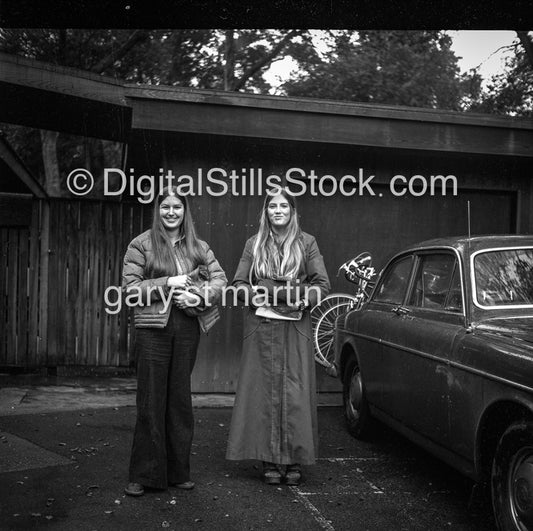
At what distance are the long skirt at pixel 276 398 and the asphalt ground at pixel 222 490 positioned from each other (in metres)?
0.28

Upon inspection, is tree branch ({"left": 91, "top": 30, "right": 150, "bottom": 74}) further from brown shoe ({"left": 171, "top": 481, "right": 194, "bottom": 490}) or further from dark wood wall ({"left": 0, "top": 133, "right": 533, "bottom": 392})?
brown shoe ({"left": 171, "top": 481, "right": 194, "bottom": 490})

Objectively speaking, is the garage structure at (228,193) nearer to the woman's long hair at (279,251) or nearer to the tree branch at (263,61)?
the woman's long hair at (279,251)

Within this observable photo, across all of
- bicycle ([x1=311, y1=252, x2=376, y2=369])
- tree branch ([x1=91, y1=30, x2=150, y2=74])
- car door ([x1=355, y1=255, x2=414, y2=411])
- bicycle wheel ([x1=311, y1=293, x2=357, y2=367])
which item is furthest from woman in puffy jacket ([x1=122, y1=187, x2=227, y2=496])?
tree branch ([x1=91, y1=30, x2=150, y2=74])

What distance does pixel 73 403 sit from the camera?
7.73 m

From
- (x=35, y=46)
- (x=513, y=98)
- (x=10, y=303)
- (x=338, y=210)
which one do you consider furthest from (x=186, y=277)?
(x=35, y=46)

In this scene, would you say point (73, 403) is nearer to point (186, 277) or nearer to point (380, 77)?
point (186, 277)

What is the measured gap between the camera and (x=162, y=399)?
4602 mm

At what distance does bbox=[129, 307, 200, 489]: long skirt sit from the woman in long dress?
0.45 m

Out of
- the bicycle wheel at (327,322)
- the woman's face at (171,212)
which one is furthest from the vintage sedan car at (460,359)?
the bicycle wheel at (327,322)

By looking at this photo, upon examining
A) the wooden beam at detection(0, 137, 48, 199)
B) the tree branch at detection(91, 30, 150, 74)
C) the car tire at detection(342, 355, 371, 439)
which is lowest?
the car tire at detection(342, 355, 371, 439)

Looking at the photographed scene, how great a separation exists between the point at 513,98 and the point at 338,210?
1244 cm

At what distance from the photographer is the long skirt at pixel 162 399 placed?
15.0 ft

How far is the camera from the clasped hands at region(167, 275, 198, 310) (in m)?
4.52
